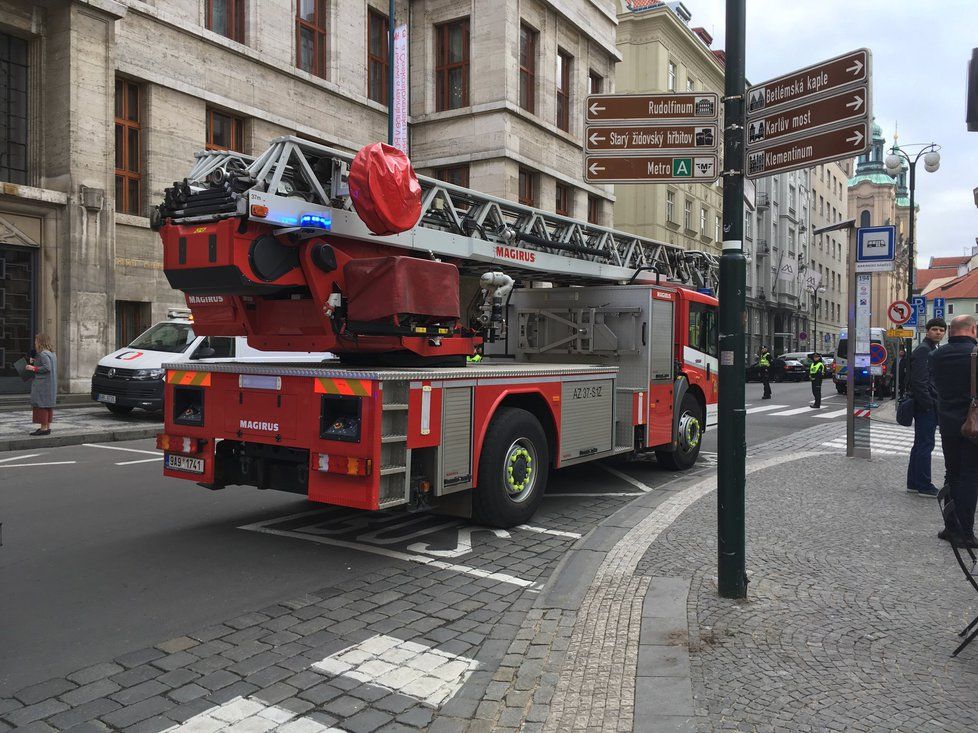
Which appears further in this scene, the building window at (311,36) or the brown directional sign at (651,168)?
the building window at (311,36)

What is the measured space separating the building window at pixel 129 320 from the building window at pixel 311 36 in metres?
8.97

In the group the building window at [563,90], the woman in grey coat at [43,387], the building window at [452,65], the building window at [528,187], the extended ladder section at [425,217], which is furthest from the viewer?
the building window at [563,90]

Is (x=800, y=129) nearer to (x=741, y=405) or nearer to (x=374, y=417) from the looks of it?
(x=741, y=405)

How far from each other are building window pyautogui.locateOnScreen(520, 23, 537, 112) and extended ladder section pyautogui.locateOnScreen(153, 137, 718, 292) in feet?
59.9

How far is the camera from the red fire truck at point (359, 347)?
19.2ft

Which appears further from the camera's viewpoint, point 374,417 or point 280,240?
point 280,240

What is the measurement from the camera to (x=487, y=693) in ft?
12.5

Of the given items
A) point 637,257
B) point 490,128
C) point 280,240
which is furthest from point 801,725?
point 490,128

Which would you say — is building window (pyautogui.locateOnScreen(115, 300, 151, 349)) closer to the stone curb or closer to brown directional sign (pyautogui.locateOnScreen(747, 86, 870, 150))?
the stone curb

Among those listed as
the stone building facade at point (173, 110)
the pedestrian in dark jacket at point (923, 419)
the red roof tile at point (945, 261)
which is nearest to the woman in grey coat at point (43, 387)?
the stone building facade at point (173, 110)

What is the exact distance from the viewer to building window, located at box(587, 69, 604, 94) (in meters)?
31.8

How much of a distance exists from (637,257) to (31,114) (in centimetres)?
1503

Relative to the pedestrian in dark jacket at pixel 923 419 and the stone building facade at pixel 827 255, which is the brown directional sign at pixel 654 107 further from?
the stone building facade at pixel 827 255

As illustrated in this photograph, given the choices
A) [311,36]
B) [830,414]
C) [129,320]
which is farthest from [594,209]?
[129,320]
